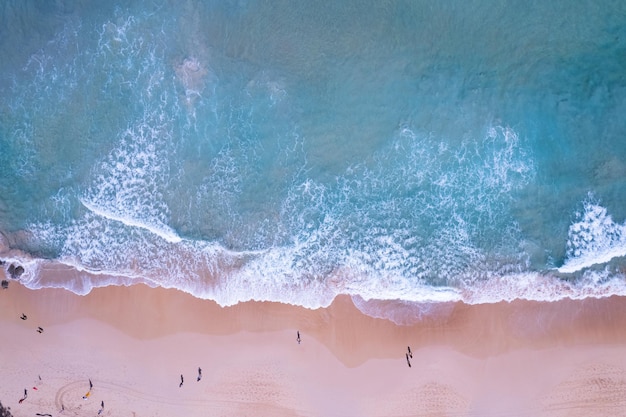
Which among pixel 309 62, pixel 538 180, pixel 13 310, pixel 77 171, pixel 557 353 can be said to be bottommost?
pixel 557 353

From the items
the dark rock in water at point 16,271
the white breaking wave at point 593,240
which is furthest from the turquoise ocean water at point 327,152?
the dark rock in water at point 16,271

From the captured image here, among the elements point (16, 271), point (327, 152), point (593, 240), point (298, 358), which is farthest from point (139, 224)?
point (593, 240)

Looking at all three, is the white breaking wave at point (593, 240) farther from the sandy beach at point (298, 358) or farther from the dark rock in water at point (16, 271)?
the dark rock in water at point (16, 271)

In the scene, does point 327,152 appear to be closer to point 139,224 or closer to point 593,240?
point 139,224

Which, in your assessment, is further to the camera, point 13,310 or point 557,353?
point 13,310

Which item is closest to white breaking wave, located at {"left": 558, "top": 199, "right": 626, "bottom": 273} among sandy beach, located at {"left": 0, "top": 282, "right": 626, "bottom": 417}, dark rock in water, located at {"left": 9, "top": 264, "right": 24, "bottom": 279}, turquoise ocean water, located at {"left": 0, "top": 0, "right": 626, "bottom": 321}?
turquoise ocean water, located at {"left": 0, "top": 0, "right": 626, "bottom": 321}

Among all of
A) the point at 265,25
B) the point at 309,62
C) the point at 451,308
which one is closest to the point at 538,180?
the point at 451,308

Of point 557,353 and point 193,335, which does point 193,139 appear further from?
point 557,353
